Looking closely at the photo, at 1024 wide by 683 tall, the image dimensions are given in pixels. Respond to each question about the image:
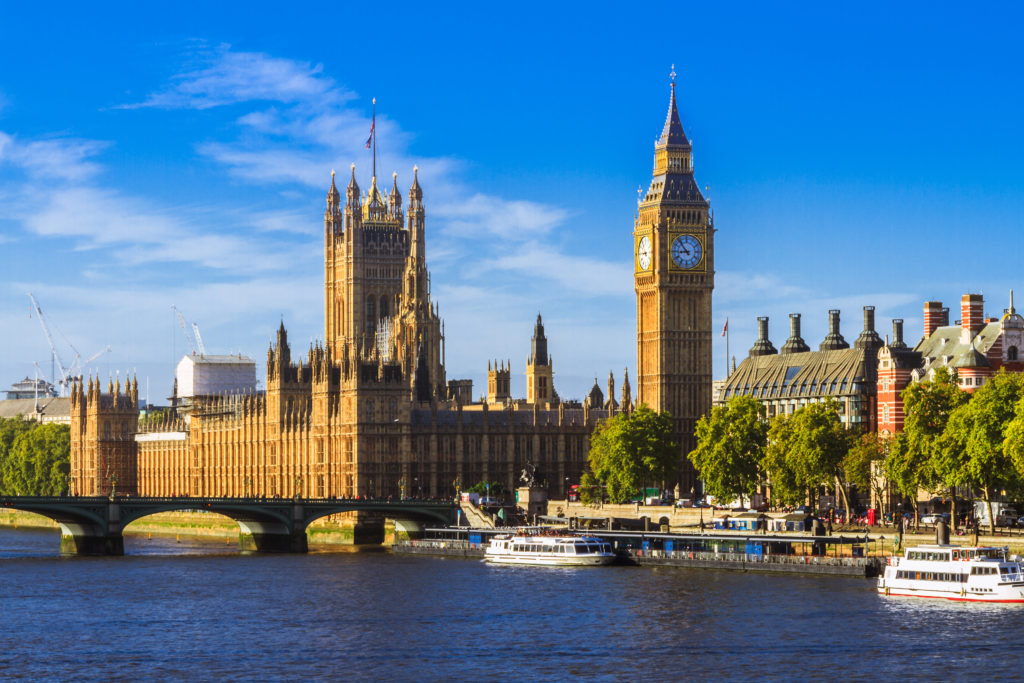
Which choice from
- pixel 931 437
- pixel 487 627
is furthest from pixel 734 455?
pixel 487 627

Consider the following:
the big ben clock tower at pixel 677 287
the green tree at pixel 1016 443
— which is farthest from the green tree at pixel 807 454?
the big ben clock tower at pixel 677 287

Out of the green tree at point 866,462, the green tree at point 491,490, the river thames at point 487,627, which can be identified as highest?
the green tree at point 866,462

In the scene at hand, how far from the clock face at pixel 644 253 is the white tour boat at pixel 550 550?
49.4 meters

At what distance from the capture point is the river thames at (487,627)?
266 feet

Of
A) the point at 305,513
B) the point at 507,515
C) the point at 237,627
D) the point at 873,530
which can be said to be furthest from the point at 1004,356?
the point at 237,627

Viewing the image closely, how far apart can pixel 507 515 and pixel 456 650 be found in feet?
228

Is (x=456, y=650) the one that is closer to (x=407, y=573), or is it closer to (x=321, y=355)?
(x=407, y=573)

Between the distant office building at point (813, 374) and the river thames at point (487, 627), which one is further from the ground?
the distant office building at point (813, 374)

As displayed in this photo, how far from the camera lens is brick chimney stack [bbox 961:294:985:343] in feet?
470

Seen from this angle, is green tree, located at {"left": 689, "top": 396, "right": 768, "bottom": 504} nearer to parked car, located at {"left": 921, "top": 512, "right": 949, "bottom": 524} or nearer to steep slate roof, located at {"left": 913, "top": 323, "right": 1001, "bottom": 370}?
steep slate roof, located at {"left": 913, "top": 323, "right": 1001, "bottom": 370}

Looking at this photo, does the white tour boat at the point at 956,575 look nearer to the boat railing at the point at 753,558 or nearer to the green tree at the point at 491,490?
the boat railing at the point at 753,558

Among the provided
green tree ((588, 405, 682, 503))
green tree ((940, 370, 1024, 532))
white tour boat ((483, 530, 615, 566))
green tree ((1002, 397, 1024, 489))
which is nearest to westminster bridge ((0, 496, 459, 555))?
green tree ((588, 405, 682, 503))

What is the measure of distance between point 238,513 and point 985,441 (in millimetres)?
56988

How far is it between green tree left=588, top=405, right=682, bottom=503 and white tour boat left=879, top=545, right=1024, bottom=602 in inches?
2240
